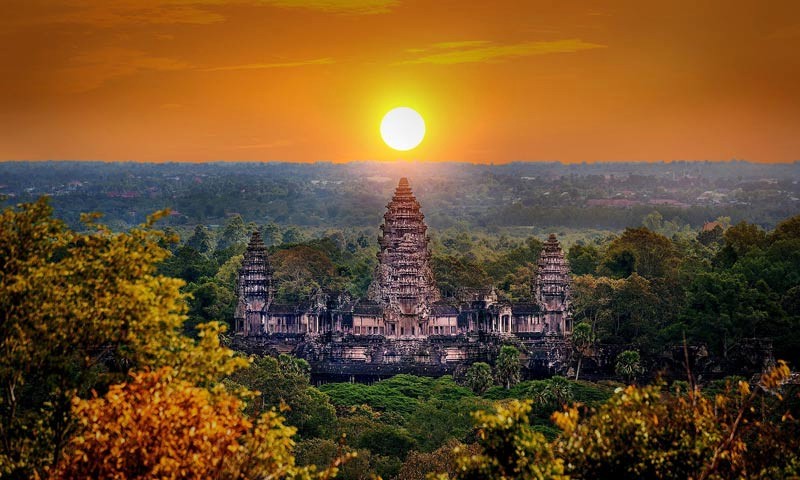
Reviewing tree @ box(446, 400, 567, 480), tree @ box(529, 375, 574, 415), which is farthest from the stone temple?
tree @ box(446, 400, 567, 480)

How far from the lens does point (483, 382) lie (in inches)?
2504

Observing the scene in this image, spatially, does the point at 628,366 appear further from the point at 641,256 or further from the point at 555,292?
the point at 641,256

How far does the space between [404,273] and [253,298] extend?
9.38 metres

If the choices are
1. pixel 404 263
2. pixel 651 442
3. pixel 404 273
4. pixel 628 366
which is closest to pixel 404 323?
pixel 404 273

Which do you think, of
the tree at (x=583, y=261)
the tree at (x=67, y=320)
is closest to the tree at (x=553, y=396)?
the tree at (x=67, y=320)

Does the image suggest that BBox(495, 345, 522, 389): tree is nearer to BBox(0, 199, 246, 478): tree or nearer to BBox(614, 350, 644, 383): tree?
BBox(614, 350, 644, 383): tree

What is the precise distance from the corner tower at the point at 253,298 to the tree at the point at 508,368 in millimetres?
18493

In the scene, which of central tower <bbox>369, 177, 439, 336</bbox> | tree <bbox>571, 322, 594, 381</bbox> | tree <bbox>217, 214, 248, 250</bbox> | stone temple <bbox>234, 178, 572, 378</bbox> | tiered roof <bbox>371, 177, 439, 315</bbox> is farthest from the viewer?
tree <bbox>217, 214, 248, 250</bbox>

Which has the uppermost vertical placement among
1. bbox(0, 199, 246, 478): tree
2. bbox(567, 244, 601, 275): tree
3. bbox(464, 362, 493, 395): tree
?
bbox(0, 199, 246, 478): tree

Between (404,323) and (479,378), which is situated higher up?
(404,323)

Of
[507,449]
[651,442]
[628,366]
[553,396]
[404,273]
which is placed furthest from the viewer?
[404,273]

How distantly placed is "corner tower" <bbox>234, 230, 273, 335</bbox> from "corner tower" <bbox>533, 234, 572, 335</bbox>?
16419mm

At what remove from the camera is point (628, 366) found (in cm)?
6512

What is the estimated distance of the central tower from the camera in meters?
75.2
